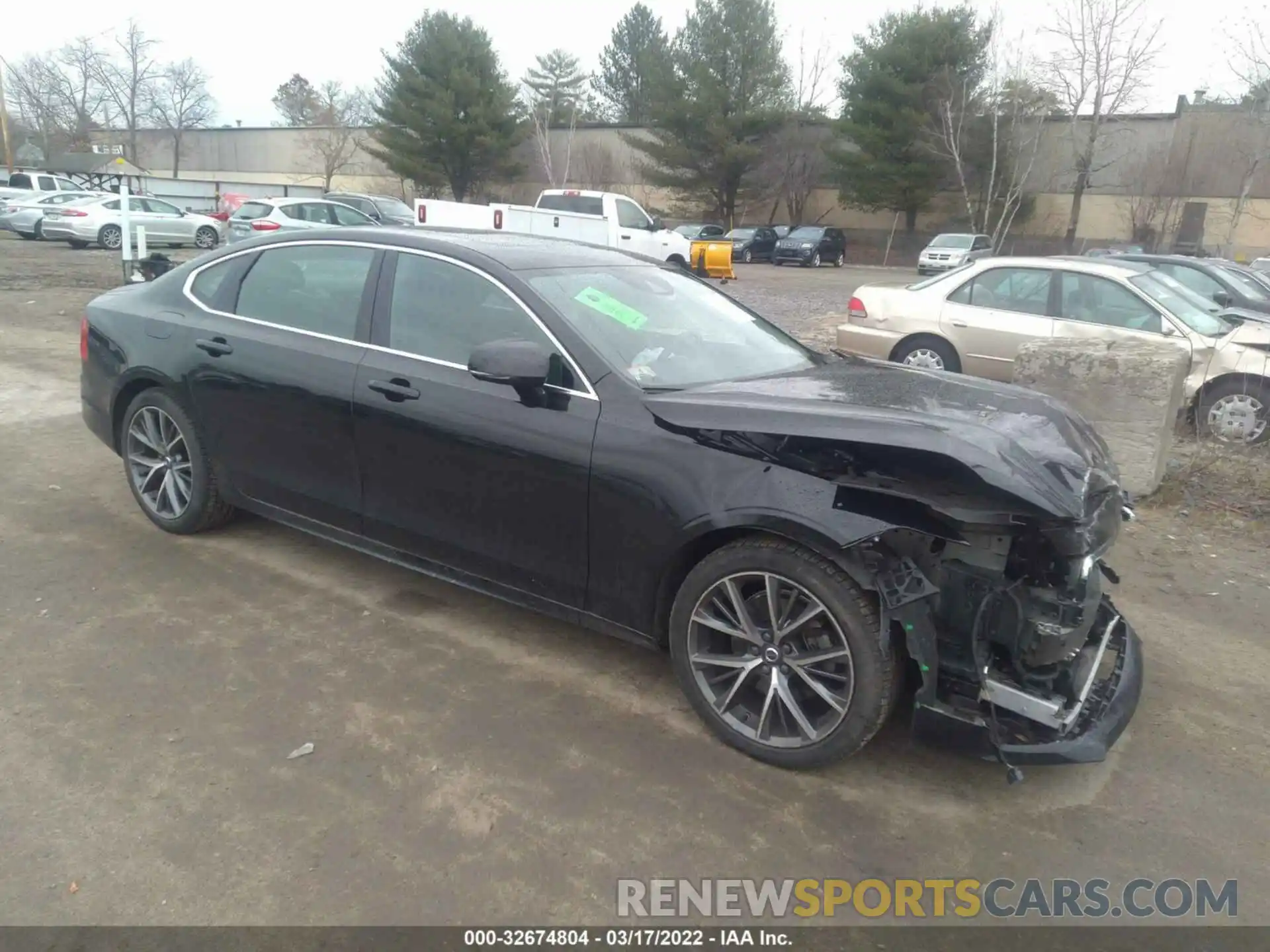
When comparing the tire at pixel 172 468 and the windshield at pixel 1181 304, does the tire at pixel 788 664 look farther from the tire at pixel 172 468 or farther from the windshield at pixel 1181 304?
the windshield at pixel 1181 304

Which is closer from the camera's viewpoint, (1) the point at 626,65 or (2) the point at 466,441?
(2) the point at 466,441

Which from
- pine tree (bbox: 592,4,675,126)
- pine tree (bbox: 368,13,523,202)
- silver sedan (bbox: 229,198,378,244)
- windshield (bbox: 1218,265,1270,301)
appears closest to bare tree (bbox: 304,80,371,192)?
pine tree (bbox: 368,13,523,202)

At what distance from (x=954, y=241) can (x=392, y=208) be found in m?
18.1

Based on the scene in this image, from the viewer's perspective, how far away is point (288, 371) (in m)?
4.16

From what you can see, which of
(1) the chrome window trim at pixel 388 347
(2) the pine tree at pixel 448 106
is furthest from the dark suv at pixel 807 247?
(1) the chrome window trim at pixel 388 347

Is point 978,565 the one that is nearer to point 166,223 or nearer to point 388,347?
point 388,347

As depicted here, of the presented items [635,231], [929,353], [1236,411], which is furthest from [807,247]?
[1236,411]

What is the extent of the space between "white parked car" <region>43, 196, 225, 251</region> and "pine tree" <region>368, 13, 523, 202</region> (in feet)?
73.3

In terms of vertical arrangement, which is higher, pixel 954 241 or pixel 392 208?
pixel 954 241

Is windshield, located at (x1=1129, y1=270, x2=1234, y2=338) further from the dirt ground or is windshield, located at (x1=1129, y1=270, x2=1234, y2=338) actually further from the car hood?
the car hood

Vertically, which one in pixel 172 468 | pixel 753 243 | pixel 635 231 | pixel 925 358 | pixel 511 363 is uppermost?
pixel 753 243

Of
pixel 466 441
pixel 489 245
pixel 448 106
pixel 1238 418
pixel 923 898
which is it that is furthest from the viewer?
pixel 448 106

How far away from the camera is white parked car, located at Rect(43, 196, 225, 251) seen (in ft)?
78.2

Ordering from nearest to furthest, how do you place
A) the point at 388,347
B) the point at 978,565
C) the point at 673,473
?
1. the point at 978,565
2. the point at 673,473
3. the point at 388,347
